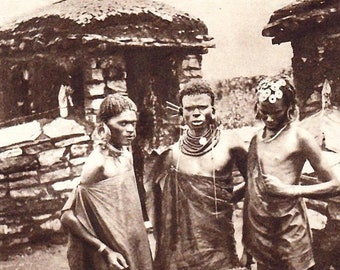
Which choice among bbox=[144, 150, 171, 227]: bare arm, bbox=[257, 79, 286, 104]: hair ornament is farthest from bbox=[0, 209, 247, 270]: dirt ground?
bbox=[257, 79, 286, 104]: hair ornament

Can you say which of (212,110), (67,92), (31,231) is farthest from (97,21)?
(212,110)

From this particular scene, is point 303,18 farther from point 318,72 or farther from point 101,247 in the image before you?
point 101,247

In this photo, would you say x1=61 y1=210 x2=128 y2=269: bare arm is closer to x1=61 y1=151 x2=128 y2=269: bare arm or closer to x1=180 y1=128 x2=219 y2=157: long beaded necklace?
x1=61 y1=151 x2=128 y2=269: bare arm

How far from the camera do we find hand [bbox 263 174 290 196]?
6.31 feet

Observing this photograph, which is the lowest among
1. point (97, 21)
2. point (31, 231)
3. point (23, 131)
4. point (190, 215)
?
point (31, 231)

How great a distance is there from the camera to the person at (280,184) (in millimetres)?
1941

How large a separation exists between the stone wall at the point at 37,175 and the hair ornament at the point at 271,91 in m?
1.78

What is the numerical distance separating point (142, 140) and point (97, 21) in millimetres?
891

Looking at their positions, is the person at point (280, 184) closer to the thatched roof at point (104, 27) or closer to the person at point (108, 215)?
the person at point (108, 215)

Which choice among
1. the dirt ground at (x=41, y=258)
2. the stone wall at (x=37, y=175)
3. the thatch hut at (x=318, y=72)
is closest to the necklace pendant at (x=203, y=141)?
the thatch hut at (x=318, y=72)

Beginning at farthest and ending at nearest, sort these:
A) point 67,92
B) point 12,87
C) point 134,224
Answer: point 12,87
point 67,92
point 134,224

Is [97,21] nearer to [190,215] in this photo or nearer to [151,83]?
[151,83]

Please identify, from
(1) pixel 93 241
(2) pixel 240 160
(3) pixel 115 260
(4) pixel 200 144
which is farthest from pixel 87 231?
(2) pixel 240 160

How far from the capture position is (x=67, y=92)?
3.80m
